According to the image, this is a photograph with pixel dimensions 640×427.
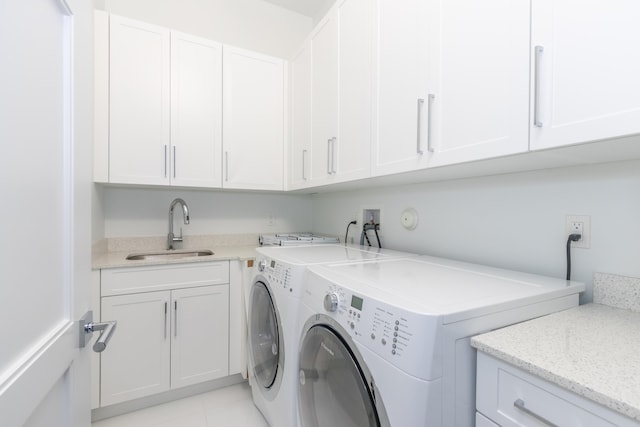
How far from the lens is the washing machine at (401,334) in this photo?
2.24ft

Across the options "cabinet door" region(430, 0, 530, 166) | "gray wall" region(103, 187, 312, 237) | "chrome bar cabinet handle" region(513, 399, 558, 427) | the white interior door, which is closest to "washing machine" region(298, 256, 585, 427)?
"chrome bar cabinet handle" region(513, 399, 558, 427)

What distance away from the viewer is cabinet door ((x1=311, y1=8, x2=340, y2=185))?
5.80 ft

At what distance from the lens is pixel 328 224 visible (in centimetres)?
264

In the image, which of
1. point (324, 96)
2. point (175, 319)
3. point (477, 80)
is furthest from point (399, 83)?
point (175, 319)

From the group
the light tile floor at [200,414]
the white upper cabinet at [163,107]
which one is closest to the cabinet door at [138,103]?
the white upper cabinet at [163,107]

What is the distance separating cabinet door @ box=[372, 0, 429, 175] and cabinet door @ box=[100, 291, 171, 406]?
1503 millimetres

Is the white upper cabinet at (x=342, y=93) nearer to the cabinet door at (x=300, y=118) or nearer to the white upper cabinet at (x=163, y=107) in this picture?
the cabinet door at (x=300, y=118)

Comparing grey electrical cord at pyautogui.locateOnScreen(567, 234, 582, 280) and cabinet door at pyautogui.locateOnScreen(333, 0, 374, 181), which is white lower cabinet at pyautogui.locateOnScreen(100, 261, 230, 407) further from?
grey electrical cord at pyautogui.locateOnScreen(567, 234, 582, 280)

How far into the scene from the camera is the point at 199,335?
6.20 ft

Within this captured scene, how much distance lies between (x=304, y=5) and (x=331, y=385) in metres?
2.97

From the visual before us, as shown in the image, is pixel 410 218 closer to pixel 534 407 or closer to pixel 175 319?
pixel 534 407

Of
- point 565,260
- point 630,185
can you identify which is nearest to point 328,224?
point 565,260

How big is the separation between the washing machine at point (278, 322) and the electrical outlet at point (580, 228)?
27.5 inches

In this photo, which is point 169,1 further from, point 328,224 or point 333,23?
point 328,224
